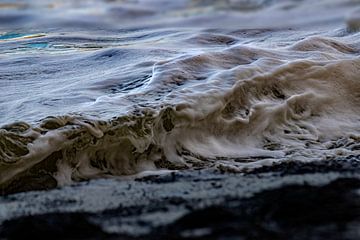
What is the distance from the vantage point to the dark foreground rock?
2.06m

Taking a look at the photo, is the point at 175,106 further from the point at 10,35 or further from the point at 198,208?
the point at 10,35

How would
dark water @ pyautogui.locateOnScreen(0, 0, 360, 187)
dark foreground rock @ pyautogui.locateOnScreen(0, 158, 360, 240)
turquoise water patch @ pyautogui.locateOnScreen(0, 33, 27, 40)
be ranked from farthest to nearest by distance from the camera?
1. turquoise water patch @ pyautogui.locateOnScreen(0, 33, 27, 40)
2. dark water @ pyautogui.locateOnScreen(0, 0, 360, 187)
3. dark foreground rock @ pyautogui.locateOnScreen(0, 158, 360, 240)

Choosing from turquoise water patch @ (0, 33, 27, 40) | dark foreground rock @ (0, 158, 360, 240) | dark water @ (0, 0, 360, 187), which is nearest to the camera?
dark foreground rock @ (0, 158, 360, 240)

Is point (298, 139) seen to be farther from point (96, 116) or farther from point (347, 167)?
point (96, 116)

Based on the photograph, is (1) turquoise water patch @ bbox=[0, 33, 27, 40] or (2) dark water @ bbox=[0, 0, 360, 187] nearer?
(2) dark water @ bbox=[0, 0, 360, 187]

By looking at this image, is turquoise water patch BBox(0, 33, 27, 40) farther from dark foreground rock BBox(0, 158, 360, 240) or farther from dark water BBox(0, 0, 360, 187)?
dark foreground rock BBox(0, 158, 360, 240)

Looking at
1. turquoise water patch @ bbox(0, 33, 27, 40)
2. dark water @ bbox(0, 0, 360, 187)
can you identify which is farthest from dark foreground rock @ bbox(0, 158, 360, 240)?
turquoise water patch @ bbox(0, 33, 27, 40)

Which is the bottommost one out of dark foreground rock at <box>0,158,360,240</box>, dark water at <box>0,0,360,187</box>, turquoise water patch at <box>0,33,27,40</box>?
dark foreground rock at <box>0,158,360,240</box>

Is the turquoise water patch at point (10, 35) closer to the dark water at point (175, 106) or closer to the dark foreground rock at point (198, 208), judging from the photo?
the dark water at point (175, 106)

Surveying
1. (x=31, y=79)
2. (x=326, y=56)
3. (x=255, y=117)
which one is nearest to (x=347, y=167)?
(x=255, y=117)

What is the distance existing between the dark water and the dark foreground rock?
0.21m

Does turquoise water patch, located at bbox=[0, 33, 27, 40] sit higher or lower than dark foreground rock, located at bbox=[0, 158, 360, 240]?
higher

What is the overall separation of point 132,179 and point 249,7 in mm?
6621

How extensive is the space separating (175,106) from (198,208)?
1046 mm
